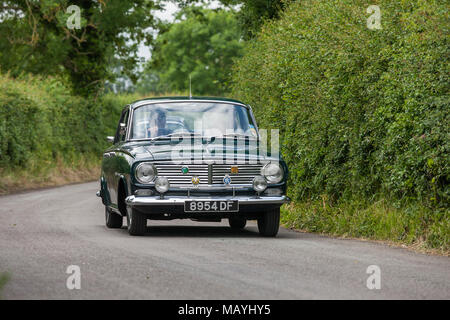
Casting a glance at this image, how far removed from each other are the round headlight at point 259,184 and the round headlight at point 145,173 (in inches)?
54.0

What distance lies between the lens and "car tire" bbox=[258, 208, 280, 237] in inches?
461

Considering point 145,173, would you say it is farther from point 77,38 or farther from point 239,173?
point 77,38

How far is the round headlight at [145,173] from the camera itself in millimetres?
11227

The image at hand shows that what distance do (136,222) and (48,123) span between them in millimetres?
18128

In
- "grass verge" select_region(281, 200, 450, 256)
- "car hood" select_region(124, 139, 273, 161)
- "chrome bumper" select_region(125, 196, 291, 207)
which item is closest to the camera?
"grass verge" select_region(281, 200, 450, 256)

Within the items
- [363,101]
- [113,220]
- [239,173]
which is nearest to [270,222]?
[239,173]

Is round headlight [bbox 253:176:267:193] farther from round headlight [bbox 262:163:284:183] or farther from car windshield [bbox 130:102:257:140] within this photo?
car windshield [bbox 130:102:257:140]

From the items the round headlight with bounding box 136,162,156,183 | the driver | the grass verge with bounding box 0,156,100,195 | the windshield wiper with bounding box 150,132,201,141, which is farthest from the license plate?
the grass verge with bounding box 0,156,100,195

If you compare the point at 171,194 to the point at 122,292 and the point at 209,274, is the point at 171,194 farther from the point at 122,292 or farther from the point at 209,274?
the point at 122,292

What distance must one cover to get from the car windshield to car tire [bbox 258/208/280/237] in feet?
4.73

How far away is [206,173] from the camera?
1135cm

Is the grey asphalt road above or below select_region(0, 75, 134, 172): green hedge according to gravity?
below

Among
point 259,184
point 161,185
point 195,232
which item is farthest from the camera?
point 195,232

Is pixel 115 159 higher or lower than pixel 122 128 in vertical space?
lower
